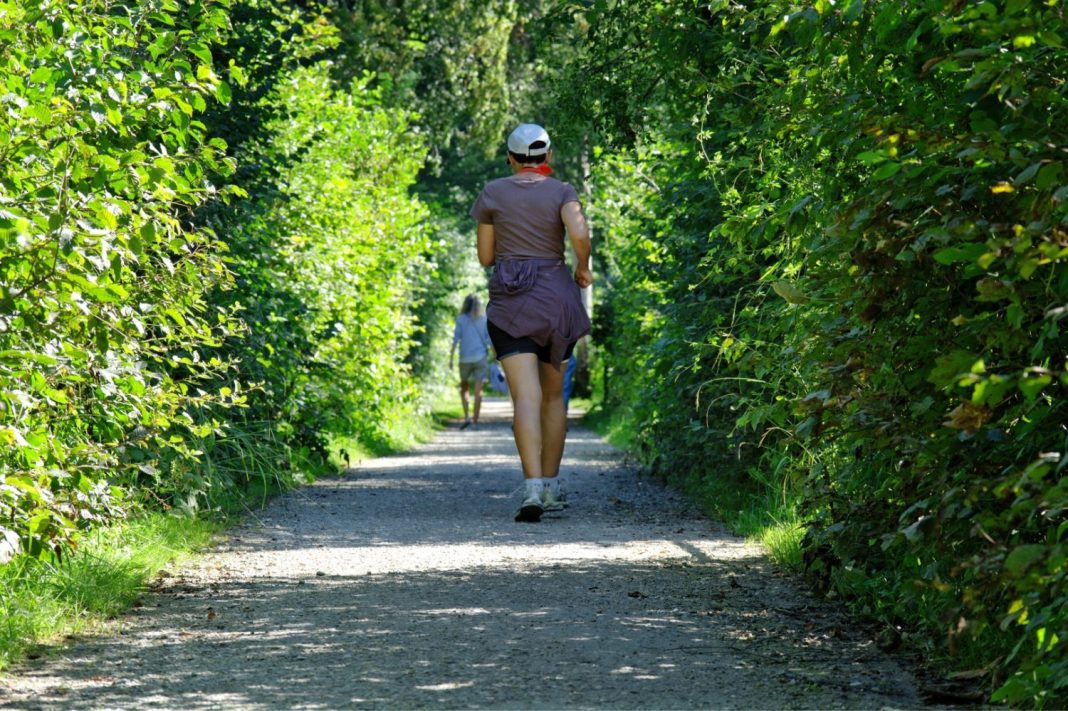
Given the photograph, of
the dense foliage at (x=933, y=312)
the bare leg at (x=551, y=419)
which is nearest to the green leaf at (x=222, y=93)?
the dense foliage at (x=933, y=312)

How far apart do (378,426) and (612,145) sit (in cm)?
663

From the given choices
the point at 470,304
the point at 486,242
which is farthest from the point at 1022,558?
the point at 470,304

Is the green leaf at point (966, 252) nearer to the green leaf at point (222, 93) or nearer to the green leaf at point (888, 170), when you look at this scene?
the green leaf at point (888, 170)

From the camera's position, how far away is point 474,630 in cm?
503

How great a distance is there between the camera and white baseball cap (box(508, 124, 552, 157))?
856 cm

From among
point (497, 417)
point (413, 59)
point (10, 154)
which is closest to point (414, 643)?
point (10, 154)

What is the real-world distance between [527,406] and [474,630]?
133 inches

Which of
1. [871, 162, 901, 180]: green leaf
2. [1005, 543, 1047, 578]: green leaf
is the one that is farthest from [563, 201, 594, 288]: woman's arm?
[1005, 543, 1047, 578]: green leaf

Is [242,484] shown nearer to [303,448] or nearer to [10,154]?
[303,448]

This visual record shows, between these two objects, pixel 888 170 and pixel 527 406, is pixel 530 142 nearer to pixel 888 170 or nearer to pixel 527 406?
pixel 527 406

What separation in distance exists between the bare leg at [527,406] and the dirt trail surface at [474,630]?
395mm

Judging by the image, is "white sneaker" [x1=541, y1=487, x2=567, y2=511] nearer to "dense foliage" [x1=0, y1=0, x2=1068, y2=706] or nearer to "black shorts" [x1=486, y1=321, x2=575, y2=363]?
"black shorts" [x1=486, y1=321, x2=575, y2=363]

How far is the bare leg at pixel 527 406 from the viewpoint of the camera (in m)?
8.28

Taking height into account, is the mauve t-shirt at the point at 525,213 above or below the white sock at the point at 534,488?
above
